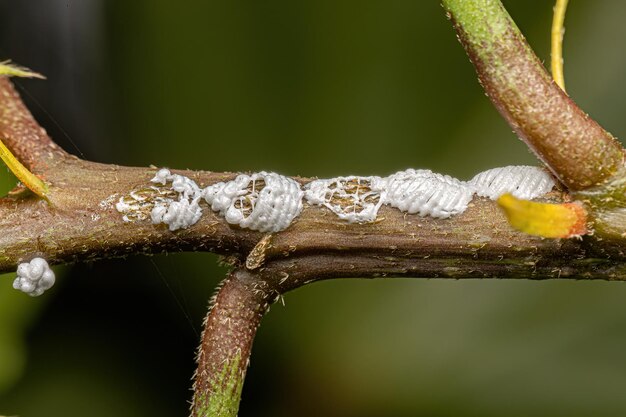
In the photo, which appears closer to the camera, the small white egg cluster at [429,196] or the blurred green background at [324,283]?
the small white egg cluster at [429,196]

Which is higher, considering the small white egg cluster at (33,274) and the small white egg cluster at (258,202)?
the small white egg cluster at (258,202)

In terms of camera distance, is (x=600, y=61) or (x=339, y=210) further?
(x=600, y=61)

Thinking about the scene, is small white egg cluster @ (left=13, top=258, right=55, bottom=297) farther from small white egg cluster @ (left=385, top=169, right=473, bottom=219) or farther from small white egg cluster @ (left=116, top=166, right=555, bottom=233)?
small white egg cluster @ (left=385, top=169, right=473, bottom=219)

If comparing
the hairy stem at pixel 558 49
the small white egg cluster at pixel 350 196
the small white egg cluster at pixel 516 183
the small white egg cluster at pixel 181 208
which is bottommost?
the small white egg cluster at pixel 181 208

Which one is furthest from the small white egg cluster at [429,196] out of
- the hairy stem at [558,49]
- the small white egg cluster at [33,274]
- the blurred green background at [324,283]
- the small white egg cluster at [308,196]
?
the blurred green background at [324,283]

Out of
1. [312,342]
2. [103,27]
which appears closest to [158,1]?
[103,27]

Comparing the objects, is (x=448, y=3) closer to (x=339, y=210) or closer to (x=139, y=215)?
(x=339, y=210)

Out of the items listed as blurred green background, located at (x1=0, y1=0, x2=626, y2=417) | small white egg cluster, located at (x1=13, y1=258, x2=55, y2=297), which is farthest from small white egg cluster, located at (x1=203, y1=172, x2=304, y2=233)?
blurred green background, located at (x1=0, y1=0, x2=626, y2=417)

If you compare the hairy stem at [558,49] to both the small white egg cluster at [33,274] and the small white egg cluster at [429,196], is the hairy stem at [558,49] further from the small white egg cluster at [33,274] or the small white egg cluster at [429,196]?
the small white egg cluster at [33,274]
